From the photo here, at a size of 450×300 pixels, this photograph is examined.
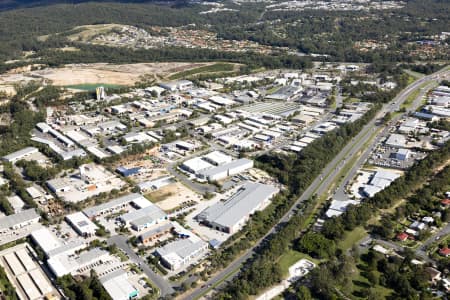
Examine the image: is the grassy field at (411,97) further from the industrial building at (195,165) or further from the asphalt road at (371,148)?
the industrial building at (195,165)

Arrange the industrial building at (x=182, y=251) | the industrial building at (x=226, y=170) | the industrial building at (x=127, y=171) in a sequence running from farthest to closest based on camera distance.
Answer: the industrial building at (x=127, y=171) → the industrial building at (x=226, y=170) → the industrial building at (x=182, y=251)

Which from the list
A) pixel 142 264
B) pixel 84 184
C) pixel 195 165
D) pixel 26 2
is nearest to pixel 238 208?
pixel 142 264

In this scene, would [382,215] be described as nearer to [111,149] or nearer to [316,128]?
[316,128]

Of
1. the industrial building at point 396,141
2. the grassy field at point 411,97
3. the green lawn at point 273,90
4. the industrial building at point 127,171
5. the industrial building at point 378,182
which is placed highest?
the grassy field at point 411,97

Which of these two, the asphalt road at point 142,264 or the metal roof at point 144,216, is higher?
the metal roof at point 144,216

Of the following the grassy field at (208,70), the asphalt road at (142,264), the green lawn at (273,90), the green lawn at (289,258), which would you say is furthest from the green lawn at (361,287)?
the grassy field at (208,70)
